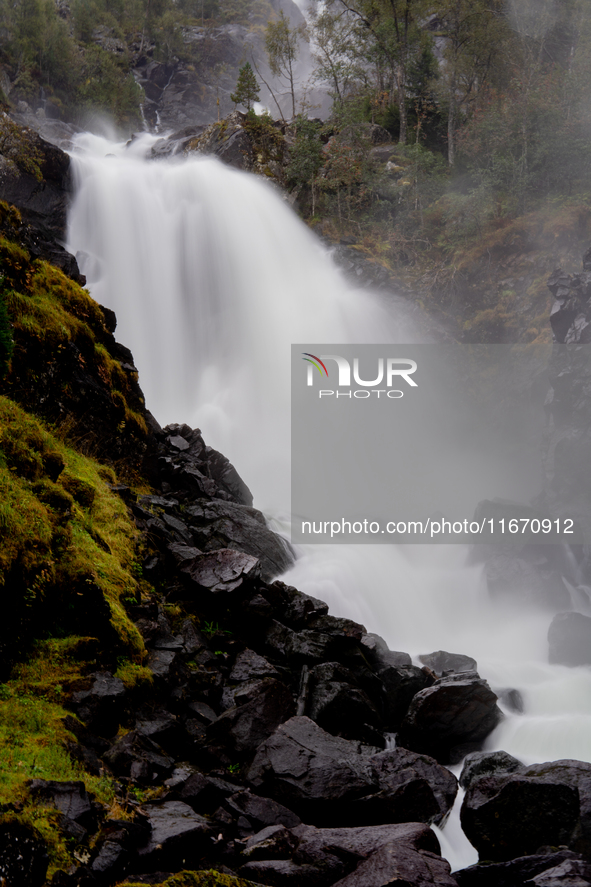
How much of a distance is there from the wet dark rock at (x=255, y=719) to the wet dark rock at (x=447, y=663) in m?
4.74

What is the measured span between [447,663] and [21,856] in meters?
8.41

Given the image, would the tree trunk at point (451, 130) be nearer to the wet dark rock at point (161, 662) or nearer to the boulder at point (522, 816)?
the wet dark rock at point (161, 662)

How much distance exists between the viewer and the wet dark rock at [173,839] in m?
3.67

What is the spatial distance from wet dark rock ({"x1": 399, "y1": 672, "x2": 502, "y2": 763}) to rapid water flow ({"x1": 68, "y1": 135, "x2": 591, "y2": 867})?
331 cm

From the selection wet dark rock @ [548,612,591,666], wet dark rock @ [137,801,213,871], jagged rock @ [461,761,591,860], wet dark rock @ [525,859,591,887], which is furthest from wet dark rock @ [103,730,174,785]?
wet dark rock @ [548,612,591,666]

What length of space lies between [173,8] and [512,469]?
217 feet

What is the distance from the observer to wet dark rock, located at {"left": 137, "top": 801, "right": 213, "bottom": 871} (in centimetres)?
367

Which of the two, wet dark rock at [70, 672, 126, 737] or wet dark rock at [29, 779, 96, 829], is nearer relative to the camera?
wet dark rock at [29, 779, 96, 829]

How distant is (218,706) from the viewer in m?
6.16

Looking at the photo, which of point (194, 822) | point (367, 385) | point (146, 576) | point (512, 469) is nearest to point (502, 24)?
point (367, 385)

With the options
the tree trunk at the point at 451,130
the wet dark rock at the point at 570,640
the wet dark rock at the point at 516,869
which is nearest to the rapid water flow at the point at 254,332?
the wet dark rock at the point at 570,640

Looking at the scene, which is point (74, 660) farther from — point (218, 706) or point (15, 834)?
point (15, 834)

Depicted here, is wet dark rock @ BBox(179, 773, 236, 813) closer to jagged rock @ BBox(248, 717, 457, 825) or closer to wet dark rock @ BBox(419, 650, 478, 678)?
jagged rock @ BBox(248, 717, 457, 825)

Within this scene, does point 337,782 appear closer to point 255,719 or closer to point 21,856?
point 255,719
